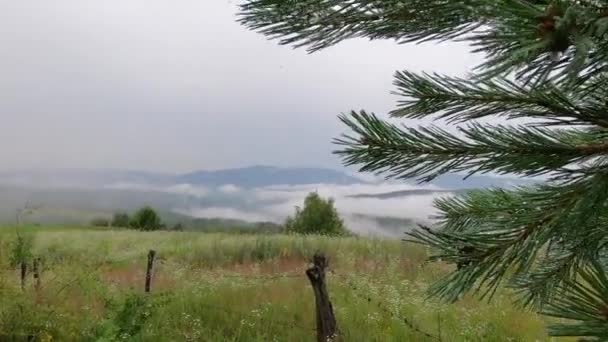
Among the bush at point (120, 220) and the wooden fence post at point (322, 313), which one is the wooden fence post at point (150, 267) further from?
the bush at point (120, 220)

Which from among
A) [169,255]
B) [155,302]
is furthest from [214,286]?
[169,255]

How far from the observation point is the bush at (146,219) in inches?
1248

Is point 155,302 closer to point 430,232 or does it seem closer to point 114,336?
point 114,336

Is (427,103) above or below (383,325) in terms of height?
above

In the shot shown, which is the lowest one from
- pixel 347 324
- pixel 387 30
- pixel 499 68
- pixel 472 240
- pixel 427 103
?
pixel 347 324

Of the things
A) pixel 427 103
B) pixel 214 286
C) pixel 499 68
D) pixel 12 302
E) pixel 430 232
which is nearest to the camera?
pixel 499 68

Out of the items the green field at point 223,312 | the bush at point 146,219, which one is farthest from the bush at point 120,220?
the green field at point 223,312

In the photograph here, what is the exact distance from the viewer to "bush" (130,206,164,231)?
104 ft

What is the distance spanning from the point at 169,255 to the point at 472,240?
1207cm

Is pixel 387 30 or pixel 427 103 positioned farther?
pixel 427 103

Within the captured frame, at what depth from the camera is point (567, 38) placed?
1.75 ft

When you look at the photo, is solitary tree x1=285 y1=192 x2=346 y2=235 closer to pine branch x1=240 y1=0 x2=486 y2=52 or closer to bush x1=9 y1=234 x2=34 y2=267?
bush x1=9 y1=234 x2=34 y2=267

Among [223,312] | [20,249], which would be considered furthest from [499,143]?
[20,249]

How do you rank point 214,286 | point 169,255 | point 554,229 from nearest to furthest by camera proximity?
point 554,229
point 214,286
point 169,255
